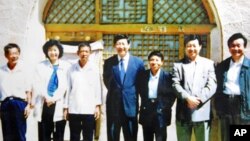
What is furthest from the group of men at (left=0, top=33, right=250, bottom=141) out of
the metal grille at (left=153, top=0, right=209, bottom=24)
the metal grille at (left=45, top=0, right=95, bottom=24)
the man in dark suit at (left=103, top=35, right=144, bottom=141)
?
the metal grille at (left=45, top=0, right=95, bottom=24)

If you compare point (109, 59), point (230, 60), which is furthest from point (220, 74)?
point (109, 59)

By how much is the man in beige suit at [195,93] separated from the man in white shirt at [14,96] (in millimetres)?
1669

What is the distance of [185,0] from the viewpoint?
17.2 feet

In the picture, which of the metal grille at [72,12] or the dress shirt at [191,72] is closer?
the dress shirt at [191,72]

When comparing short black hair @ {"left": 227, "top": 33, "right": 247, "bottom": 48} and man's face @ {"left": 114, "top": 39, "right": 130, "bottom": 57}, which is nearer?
short black hair @ {"left": 227, "top": 33, "right": 247, "bottom": 48}

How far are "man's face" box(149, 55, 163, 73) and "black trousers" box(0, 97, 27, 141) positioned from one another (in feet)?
4.82

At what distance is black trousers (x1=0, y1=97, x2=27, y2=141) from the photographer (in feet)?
17.1

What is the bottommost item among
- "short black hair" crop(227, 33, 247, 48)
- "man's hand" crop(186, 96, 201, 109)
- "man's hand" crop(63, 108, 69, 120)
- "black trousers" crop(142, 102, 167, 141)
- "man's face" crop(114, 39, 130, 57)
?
"black trousers" crop(142, 102, 167, 141)

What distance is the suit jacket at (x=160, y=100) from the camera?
5.11 m

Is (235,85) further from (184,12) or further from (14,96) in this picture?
(14,96)

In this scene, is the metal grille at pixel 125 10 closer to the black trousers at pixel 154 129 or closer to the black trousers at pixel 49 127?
the black trousers at pixel 154 129

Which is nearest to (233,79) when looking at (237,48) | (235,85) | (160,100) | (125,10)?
(235,85)

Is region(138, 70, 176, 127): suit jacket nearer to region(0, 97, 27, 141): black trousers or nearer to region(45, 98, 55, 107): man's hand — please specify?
region(45, 98, 55, 107): man's hand

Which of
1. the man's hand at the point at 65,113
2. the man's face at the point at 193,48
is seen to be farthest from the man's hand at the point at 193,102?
the man's hand at the point at 65,113
